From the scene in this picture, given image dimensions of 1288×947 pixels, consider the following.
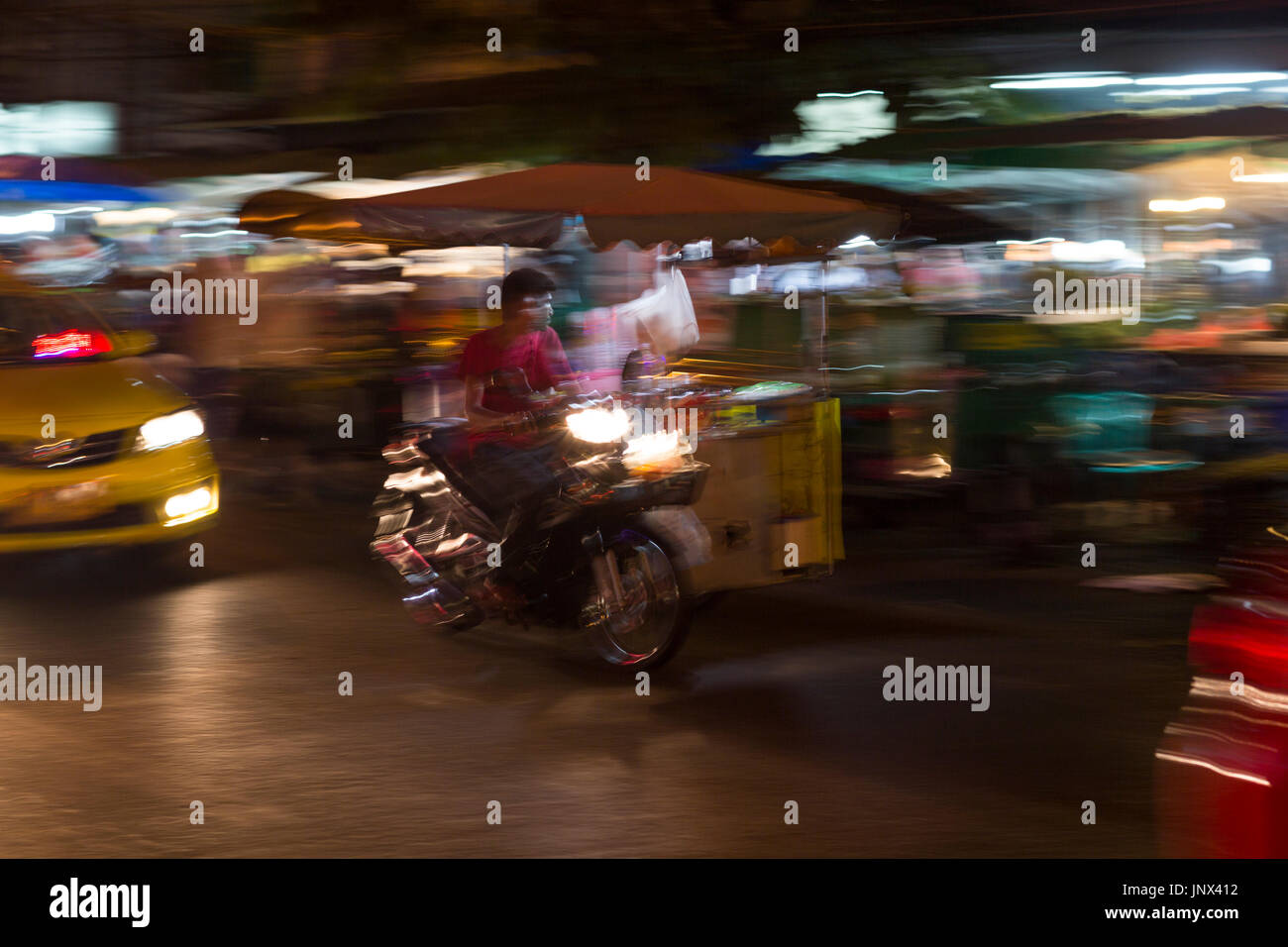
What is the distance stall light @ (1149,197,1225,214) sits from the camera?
36.8 ft

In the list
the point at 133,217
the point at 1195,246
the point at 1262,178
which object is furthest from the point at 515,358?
the point at 133,217

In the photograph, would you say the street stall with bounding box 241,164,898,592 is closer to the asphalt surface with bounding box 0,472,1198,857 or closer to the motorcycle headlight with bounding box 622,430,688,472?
the motorcycle headlight with bounding box 622,430,688,472

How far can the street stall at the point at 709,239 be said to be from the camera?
712 centimetres

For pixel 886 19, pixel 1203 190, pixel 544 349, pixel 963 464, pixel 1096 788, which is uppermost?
pixel 886 19

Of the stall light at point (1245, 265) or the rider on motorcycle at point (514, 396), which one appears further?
the stall light at point (1245, 265)

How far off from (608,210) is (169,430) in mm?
2902

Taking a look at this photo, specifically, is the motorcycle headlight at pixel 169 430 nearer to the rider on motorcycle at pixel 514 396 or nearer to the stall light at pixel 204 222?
the rider on motorcycle at pixel 514 396

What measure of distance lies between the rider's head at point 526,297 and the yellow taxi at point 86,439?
2471 mm

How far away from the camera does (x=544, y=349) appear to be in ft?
24.3

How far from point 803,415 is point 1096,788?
2.75 metres

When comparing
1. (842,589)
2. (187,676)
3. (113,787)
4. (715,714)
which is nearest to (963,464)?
(842,589)

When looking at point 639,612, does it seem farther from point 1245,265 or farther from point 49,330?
point 1245,265

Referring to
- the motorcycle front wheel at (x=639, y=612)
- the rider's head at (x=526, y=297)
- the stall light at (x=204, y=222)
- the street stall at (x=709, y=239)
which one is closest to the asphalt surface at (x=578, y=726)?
the motorcycle front wheel at (x=639, y=612)

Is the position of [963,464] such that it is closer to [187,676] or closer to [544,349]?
[544,349]
